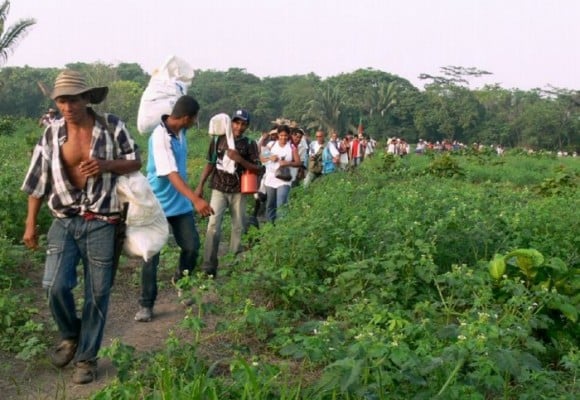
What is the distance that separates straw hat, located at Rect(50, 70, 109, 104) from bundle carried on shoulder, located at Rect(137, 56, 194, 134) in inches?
59.6

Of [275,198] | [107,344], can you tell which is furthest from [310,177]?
[107,344]

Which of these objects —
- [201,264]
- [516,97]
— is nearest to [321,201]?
[201,264]

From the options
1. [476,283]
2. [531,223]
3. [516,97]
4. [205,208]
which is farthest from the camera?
[516,97]

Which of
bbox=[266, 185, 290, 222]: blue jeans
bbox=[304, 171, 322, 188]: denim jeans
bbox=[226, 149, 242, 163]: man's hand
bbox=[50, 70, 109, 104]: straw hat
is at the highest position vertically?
bbox=[50, 70, 109, 104]: straw hat

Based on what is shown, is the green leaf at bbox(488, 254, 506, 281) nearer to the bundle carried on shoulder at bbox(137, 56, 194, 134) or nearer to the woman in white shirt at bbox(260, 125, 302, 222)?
the bundle carried on shoulder at bbox(137, 56, 194, 134)

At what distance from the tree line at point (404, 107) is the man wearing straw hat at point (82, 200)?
43.1 meters

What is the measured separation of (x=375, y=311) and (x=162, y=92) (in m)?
2.58

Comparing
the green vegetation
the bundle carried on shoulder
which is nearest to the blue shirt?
the bundle carried on shoulder

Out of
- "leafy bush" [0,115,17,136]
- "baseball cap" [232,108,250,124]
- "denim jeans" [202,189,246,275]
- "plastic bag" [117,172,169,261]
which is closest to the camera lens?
"plastic bag" [117,172,169,261]

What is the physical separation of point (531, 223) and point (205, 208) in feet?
10.4

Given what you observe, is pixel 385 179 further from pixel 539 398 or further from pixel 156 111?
pixel 539 398

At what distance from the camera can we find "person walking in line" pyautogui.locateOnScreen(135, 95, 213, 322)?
488cm

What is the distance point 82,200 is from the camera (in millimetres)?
3734

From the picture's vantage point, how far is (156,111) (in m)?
5.29
